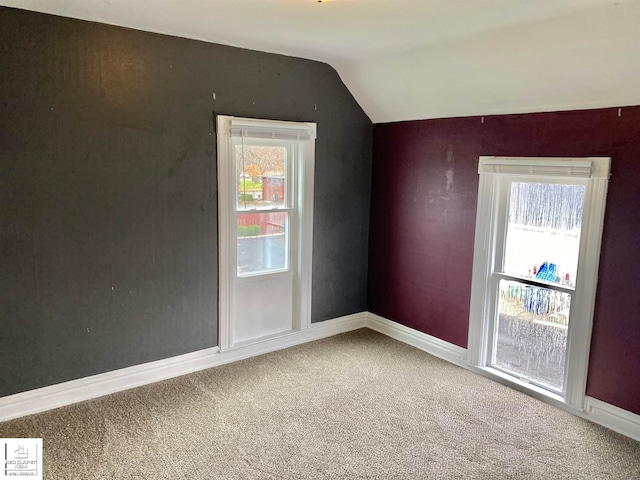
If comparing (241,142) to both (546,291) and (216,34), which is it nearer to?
(216,34)

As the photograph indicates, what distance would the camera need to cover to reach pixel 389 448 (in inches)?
108

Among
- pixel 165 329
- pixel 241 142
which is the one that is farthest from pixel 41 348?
pixel 241 142

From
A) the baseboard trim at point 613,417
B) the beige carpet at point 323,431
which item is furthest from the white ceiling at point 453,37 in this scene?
the beige carpet at point 323,431

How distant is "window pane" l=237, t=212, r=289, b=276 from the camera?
3850 millimetres

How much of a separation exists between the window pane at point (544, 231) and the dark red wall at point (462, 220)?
0.74ft

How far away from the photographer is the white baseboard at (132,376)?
2.97m

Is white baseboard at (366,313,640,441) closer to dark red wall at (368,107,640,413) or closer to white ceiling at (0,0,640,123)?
dark red wall at (368,107,640,413)

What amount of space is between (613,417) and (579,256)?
3.31ft

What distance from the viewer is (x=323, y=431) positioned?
289 cm

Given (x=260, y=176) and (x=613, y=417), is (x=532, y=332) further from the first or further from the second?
(x=260, y=176)

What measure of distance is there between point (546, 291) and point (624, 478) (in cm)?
121

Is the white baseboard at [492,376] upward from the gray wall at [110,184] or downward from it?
downward

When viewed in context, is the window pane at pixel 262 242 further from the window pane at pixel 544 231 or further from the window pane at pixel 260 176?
the window pane at pixel 544 231

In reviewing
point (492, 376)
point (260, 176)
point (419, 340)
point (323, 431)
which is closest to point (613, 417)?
point (492, 376)
